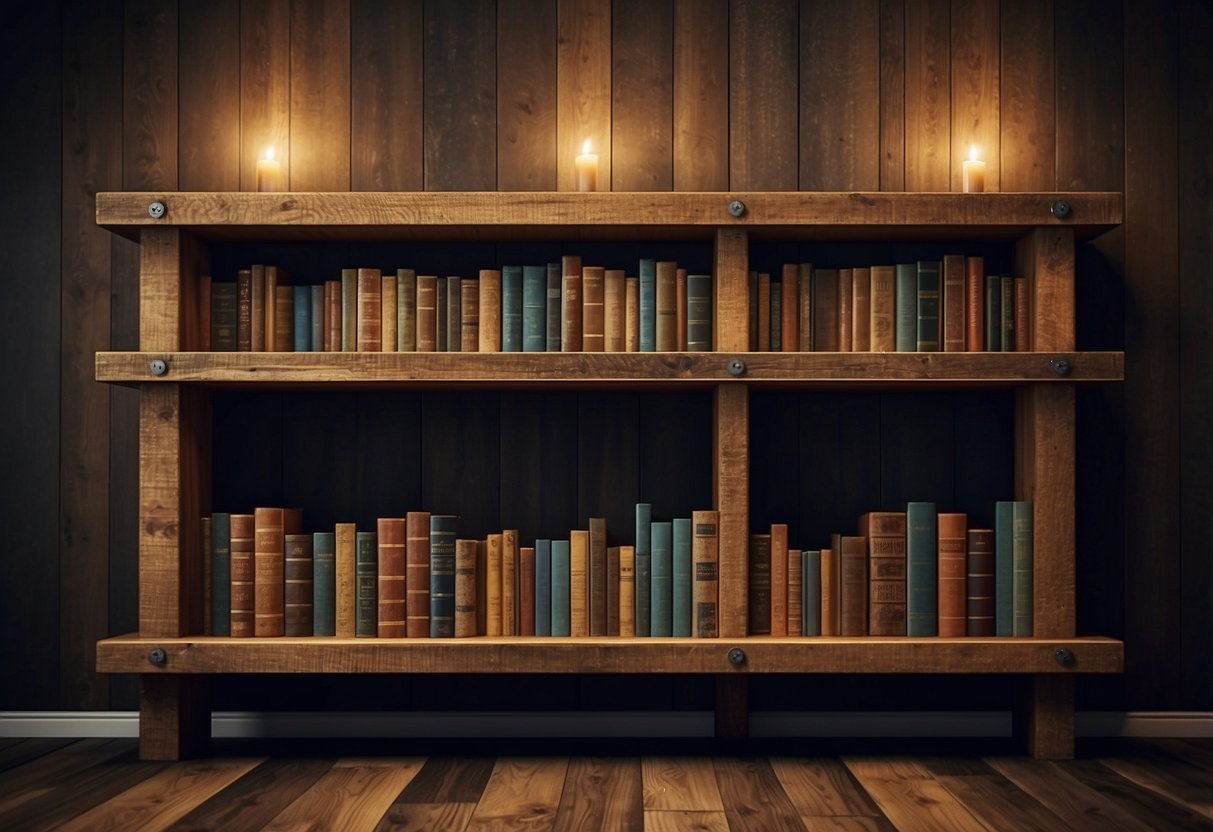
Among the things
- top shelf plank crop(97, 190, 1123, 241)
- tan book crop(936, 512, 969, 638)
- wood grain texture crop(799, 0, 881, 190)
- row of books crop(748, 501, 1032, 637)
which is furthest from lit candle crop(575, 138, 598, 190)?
tan book crop(936, 512, 969, 638)

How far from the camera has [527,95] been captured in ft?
8.54

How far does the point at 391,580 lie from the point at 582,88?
1.28 meters

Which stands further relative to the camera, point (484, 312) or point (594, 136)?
point (594, 136)

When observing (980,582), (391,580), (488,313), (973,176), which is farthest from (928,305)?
(391,580)

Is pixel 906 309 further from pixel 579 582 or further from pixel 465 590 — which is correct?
pixel 465 590

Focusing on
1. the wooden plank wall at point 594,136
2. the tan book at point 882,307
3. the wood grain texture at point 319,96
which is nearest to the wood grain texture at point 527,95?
the wooden plank wall at point 594,136

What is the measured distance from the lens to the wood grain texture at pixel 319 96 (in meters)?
2.61

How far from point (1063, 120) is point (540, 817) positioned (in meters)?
2.05

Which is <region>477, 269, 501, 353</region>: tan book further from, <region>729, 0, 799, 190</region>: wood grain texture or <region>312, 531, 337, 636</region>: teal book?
<region>729, 0, 799, 190</region>: wood grain texture

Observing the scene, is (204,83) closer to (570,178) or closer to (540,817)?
(570,178)

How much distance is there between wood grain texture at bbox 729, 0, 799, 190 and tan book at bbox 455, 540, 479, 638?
110 cm

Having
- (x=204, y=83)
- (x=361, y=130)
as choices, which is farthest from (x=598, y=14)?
(x=204, y=83)

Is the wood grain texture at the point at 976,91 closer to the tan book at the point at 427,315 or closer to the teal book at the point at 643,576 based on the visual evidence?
the teal book at the point at 643,576

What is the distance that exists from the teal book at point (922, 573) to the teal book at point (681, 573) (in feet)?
1.61
